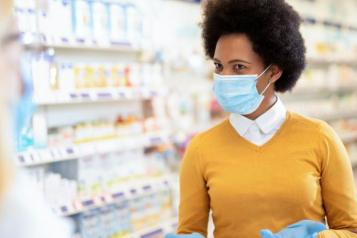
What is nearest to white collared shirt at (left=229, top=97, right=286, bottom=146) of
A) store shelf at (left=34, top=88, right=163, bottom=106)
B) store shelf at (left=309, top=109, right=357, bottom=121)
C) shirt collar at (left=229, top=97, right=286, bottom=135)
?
shirt collar at (left=229, top=97, right=286, bottom=135)

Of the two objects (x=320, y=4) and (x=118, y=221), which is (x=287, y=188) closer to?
(x=118, y=221)

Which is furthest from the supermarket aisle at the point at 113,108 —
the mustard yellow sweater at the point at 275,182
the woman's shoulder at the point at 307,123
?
the woman's shoulder at the point at 307,123

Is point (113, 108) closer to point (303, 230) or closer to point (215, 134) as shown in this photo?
point (215, 134)

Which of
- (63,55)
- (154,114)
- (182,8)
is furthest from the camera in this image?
(182,8)

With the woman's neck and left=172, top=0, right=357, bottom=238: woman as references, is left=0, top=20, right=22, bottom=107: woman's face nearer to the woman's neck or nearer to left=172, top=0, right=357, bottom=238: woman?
left=172, top=0, right=357, bottom=238: woman

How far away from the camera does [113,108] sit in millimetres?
3570

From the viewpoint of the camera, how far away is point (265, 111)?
1545 mm

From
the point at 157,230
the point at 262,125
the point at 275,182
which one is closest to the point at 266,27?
the point at 262,125

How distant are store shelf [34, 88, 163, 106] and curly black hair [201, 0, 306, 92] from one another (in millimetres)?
1381

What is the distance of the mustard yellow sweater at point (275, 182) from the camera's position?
4.54 feet

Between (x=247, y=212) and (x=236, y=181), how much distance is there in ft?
0.36

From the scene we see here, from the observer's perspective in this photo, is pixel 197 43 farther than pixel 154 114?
Yes

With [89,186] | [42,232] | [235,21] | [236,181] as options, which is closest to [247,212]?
[236,181]

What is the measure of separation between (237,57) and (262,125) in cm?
26
